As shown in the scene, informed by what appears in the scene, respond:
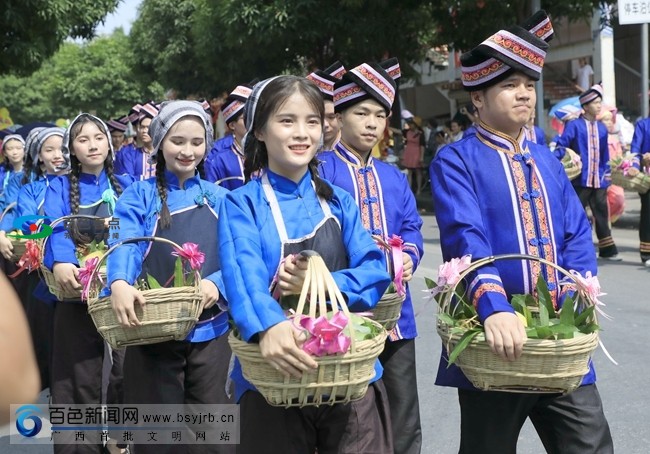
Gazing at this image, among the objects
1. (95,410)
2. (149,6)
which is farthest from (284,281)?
(149,6)

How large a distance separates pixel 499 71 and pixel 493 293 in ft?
2.81

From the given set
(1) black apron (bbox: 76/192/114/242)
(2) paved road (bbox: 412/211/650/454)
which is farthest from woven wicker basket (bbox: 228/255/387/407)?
(1) black apron (bbox: 76/192/114/242)

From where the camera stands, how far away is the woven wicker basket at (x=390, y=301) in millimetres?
3902

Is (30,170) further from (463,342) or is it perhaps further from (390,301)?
(463,342)

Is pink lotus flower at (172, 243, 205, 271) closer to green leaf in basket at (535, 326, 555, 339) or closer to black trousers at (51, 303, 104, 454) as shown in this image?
black trousers at (51, 303, 104, 454)

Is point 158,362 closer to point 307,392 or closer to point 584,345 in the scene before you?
point 307,392

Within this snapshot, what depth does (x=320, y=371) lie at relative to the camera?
2.78m

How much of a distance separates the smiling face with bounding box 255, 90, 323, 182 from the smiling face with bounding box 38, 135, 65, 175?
336 cm

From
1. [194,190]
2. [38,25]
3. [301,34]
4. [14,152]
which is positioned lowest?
[194,190]

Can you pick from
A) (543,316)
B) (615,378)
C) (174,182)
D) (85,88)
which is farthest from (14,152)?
(85,88)

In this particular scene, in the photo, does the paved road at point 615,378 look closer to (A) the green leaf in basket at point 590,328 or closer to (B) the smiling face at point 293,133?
(A) the green leaf in basket at point 590,328

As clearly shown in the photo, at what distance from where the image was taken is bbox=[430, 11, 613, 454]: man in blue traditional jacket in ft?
11.6

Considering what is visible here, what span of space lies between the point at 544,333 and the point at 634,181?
786cm

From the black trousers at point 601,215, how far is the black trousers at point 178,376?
772 centimetres
